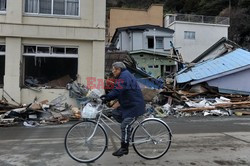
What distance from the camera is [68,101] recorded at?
53.0 feet

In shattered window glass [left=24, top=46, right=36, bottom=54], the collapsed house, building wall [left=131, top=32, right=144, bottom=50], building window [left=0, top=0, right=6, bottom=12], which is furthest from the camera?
building wall [left=131, top=32, right=144, bottom=50]

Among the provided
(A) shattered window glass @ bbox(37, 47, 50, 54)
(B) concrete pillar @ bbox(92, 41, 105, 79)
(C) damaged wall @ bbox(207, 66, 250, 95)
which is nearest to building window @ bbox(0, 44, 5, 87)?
(A) shattered window glass @ bbox(37, 47, 50, 54)

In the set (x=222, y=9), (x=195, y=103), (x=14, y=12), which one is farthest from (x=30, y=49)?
(x=222, y=9)

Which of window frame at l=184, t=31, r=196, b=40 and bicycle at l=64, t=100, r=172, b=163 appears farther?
window frame at l=184, t=31, r=196, b=40

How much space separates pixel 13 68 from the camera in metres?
15.6

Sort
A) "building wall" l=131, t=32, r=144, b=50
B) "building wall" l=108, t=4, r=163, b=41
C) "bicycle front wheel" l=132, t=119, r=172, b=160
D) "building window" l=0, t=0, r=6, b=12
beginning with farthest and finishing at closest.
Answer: "building wall" l=108, t=4, r=163, b=41 < "building wall" l=131, t=32, r=144, b=50 < "building window" l=0, t=0, r=6, b=12 < "bicycle front wheel" l=132, t=119, r=172, b=160

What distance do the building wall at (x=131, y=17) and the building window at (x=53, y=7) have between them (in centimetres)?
3362

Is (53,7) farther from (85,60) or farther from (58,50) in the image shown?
(85,60)

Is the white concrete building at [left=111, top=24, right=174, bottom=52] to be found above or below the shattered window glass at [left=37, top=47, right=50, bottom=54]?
above

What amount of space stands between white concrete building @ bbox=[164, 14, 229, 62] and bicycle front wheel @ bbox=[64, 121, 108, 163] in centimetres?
4156

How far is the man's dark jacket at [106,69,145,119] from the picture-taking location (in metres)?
6.54

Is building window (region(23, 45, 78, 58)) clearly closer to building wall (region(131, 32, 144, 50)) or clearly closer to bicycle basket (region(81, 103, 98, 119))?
bicycle basket (region(81, 103, 98, 119))

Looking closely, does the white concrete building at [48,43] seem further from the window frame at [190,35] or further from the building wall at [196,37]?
the window frame at [190,35]

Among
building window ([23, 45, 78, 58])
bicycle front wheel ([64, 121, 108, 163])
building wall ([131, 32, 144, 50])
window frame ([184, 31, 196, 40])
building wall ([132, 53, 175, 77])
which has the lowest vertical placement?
bicycle front wheel ([64, 121, 108, 163])
